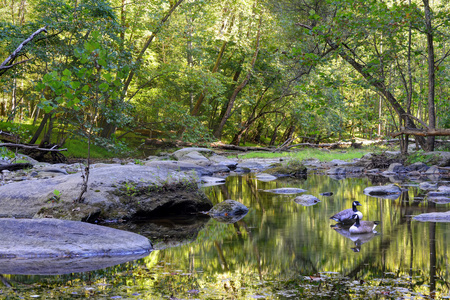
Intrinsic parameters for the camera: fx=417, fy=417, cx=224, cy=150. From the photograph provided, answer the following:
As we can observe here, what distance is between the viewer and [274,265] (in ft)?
13.9

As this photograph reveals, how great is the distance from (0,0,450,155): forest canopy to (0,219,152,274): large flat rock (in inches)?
56.2

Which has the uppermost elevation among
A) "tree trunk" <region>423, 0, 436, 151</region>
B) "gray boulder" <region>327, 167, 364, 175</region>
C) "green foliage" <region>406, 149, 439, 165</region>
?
"tree trunk" <region>423, 0, 436, 151</region>

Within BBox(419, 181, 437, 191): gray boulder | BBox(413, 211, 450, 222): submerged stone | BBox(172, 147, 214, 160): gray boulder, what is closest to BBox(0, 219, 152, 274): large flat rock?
BBox(413, 211, 450, 222): submerged stone

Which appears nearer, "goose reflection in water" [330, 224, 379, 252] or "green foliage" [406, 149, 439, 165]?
"goose reflection in water" [330, 224, 379, 252]

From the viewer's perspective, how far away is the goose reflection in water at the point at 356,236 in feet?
16.8

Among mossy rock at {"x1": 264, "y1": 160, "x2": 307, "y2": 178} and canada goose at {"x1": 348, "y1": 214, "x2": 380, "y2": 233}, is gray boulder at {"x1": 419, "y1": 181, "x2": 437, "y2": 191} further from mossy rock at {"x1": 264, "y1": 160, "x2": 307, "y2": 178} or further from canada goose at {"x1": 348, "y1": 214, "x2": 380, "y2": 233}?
mossy rock at {"x1": 264, "y1": 160, "x2": 307, "y2": 178}

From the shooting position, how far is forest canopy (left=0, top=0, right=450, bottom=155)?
10242 millimetres

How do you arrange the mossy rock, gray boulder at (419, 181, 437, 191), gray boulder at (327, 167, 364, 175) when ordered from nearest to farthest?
gray boulder at (419, 181, 437, 191) → the mossy rock → gray boulder at (327, 167, 364, 175)

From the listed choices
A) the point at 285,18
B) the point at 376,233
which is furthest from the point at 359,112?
the point at 376,233

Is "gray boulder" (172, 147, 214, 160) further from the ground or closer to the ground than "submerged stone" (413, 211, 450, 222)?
further from the ground

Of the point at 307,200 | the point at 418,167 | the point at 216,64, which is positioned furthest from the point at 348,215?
the point at 216,64

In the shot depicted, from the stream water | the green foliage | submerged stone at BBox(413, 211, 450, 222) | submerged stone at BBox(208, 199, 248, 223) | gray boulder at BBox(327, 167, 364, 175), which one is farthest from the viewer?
gray boulder at BBox(327, 167, 364, 175)

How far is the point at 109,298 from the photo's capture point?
3191mm

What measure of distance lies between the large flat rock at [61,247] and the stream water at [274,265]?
0.72 ft
